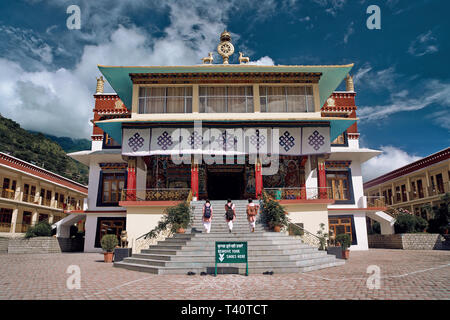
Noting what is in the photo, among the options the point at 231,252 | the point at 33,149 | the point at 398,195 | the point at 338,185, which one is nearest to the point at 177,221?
the point at 231,252

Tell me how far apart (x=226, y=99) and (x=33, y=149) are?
4430 cm

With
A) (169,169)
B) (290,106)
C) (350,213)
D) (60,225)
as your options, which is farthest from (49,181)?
(350,213)

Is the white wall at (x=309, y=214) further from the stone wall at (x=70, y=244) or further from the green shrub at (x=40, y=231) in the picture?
the green shrub at (x=40, y=231)

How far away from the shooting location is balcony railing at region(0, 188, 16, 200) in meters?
28.5

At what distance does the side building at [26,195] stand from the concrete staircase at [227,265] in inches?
689

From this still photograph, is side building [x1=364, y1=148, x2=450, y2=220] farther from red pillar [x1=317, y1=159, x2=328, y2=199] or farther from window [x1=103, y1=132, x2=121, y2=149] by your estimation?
window [x1=103, y1=132, x2=121, y2=149]

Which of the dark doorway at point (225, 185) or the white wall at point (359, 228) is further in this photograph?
the dark doorway at point (225, 185)

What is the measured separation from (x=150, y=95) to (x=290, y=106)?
875 cm

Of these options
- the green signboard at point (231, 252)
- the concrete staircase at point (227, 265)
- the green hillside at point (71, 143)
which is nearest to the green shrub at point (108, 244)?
the concrete staircase at point (227, 265)

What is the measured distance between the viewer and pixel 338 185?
23578 mm

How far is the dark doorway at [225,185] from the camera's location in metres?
23.9

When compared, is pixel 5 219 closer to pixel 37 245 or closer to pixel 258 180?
pixel 37 245
